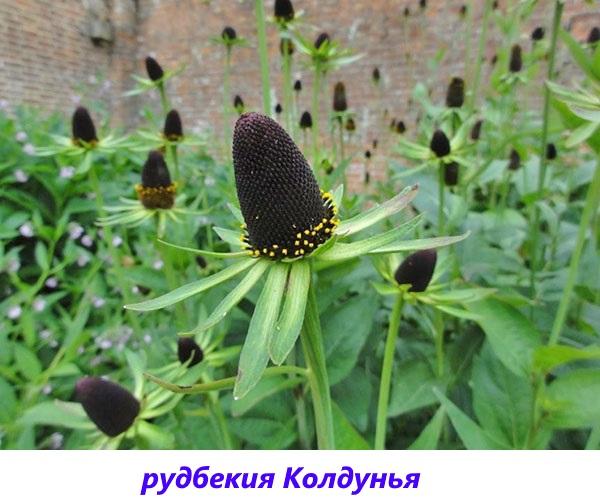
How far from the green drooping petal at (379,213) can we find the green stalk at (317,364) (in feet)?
0.18

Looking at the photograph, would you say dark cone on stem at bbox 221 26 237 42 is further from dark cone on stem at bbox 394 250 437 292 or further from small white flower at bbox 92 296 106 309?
dark cone on stem at bbox 394 250 437 292

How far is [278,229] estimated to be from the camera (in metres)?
0.39

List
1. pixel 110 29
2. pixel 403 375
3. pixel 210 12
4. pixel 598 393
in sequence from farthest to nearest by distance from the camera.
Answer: pixel 110 29 → pixel 210 12 → pixel 403 375 → pixel 598 393

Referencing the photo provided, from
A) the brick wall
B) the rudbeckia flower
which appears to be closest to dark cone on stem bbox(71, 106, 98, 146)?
the rudbeckia flower

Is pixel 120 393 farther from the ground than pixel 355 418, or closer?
farther from the ground

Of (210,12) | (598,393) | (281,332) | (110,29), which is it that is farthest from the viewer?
(110,29)

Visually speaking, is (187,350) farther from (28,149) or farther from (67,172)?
(28,149)

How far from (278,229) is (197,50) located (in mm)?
4186

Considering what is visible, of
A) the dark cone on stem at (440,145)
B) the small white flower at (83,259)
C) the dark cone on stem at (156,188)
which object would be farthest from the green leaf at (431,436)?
the small white flower at (83,259)

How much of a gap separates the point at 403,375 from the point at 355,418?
8 cm

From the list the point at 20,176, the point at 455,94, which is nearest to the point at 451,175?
the point at 455,94

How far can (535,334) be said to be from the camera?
581mm
